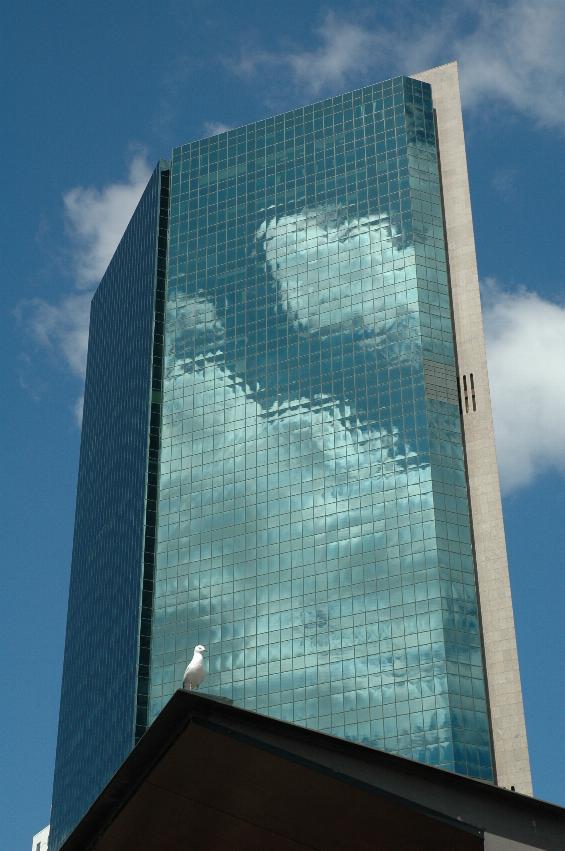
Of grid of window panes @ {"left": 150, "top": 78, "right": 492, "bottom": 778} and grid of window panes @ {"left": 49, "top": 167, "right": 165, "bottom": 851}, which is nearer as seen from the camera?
grid of window panes @ {"left": 150, "top": 78, "right": 492, "bottom": 778}

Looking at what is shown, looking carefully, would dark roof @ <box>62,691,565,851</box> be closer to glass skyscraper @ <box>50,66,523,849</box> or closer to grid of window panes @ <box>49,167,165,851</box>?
glass skyscraper @ <box>50,66,523,849</box>

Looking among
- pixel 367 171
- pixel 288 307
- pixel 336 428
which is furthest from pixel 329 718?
pixel 367 171

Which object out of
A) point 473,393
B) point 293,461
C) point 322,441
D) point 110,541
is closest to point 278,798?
point 322,441

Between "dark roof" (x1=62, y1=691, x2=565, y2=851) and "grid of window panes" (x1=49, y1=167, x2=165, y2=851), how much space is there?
3108 inches

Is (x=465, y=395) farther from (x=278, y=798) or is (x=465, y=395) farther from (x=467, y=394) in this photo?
(x=278, y=798)

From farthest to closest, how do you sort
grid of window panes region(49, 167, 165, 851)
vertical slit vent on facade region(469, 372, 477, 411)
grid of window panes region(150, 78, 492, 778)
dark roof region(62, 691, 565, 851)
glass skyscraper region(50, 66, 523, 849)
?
1. grid of window panes region(49, 167, 165, 851)
2. vertical slit vent on facade region(469, 372, 477, 411)
3. glass skyscraper region(50, 66, 523, 849)
4. grid of window panes region(150, 78, 492, 778)
5. dark roof region(62, 691, 565, 851)

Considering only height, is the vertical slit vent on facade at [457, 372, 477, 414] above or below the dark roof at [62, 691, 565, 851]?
above

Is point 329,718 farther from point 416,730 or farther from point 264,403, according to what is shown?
point 264,403

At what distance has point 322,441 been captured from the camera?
108 m

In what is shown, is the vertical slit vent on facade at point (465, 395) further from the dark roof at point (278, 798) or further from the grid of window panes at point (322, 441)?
the dark roof at point (278, 798)

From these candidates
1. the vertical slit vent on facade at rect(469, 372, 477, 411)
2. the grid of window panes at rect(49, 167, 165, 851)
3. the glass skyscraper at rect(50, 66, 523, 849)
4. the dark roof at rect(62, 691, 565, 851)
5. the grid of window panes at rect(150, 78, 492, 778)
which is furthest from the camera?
the grid of window panes at rect(49, 167, 165, 851)

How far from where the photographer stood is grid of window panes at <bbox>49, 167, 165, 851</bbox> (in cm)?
11138

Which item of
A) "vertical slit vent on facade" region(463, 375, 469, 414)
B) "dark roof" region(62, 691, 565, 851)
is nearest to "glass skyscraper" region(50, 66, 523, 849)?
"vertical slit vent on facade" region(463, 375, 469, 414)

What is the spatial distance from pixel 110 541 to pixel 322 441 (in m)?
24.9
